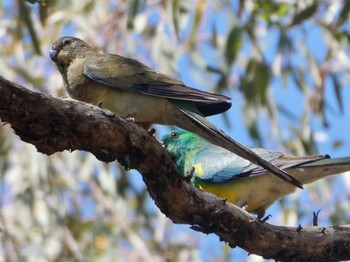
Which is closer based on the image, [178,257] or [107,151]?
[107,151]

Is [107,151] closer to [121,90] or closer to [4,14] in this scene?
[121,90]

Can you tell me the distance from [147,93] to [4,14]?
3.62 metres

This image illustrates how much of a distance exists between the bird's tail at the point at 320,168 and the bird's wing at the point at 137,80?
90 centimetres

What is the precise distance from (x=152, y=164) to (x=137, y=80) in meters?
1.20

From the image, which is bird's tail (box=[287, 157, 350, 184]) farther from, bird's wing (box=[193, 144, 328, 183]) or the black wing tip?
the black wing tip

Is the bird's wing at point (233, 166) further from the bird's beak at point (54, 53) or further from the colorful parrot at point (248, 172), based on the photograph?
the bird's beak at point (54, 53)

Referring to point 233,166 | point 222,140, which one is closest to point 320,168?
point 233,166

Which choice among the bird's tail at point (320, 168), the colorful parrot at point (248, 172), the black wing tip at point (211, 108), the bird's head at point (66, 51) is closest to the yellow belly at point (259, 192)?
the colorful parrot at point (248, 172)

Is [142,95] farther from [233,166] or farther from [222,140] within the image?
[233,166]

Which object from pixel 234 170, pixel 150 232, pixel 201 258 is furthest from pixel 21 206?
pixel 234 170

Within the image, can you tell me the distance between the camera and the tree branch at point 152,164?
10.3ft

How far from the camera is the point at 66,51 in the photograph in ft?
17.2

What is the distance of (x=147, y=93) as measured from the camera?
15.0ft

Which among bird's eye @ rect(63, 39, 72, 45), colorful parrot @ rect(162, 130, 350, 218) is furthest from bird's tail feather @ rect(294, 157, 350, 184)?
bird's eye @ rect(63, 39, 72, 45)
